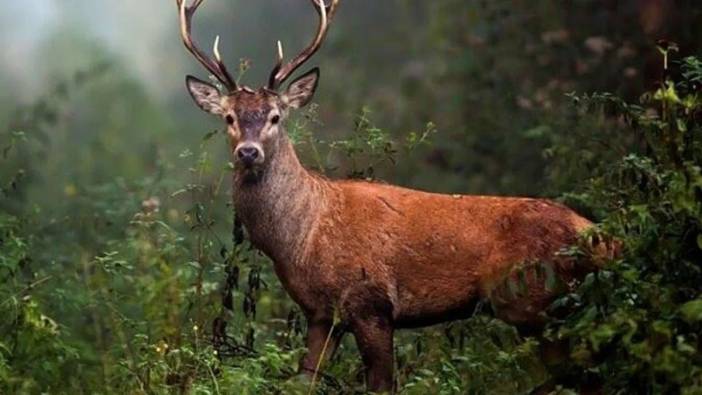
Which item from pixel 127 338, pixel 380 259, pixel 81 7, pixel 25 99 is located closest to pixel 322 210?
pixel 380 259

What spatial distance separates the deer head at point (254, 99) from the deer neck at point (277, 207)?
105 millimetres


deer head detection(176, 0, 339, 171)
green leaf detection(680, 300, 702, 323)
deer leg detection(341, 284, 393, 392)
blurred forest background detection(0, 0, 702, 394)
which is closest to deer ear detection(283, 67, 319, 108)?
deer head detection(176, 0, 339, 171)

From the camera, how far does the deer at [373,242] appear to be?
1007 centimetres

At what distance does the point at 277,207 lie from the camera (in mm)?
10406

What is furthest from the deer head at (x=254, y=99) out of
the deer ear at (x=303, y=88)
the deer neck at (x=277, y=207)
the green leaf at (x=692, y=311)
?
the green leaf at (x=692, y=311)

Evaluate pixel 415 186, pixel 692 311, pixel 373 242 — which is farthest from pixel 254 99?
pixel 415 186

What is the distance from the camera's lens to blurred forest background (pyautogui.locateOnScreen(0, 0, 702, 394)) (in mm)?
8695

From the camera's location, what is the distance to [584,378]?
9.10m

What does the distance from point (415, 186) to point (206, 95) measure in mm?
6883

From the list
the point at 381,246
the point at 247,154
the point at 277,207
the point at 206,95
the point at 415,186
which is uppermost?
the point at 206,95

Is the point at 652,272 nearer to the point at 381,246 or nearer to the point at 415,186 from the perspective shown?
the point at 381,246

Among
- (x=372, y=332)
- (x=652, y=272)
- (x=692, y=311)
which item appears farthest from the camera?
(x=372, y=332)

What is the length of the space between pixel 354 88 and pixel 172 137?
3303mm

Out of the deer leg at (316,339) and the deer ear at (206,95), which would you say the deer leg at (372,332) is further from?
the deer ear at (206,95)
